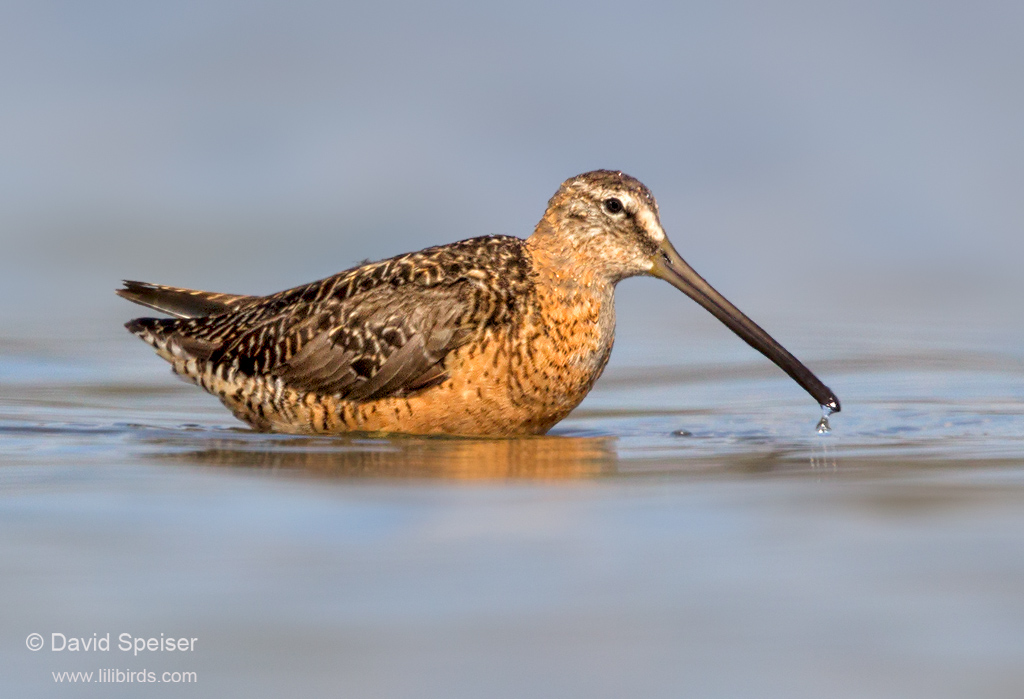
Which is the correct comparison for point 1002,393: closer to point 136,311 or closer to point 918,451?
point 918,451

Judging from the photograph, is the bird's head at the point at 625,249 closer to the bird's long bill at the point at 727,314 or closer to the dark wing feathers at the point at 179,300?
the bird's long bill at the point at 727,314

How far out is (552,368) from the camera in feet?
23.2

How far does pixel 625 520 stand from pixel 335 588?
1.09 metres

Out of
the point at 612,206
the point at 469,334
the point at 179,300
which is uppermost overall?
the point at 612,206

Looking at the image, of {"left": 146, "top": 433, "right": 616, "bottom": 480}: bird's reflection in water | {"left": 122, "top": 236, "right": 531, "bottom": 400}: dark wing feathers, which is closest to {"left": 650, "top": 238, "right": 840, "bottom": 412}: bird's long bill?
{"left": 122, "top": 236, "right": 531, "bottom": 400}: dark wing feathers

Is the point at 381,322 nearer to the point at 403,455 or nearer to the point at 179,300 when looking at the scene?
the point at 403,455

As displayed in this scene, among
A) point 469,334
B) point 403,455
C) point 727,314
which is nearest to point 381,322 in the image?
point 469,334

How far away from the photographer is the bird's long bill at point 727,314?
737 cm

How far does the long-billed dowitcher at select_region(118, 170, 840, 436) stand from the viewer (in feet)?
23.1

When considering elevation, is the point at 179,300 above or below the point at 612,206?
below

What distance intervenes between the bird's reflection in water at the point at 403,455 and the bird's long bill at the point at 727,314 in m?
0.74

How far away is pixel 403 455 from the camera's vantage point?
6.52m

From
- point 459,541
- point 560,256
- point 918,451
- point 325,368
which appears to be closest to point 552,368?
point 560,256

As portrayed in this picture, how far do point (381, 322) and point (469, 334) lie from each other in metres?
0.50
